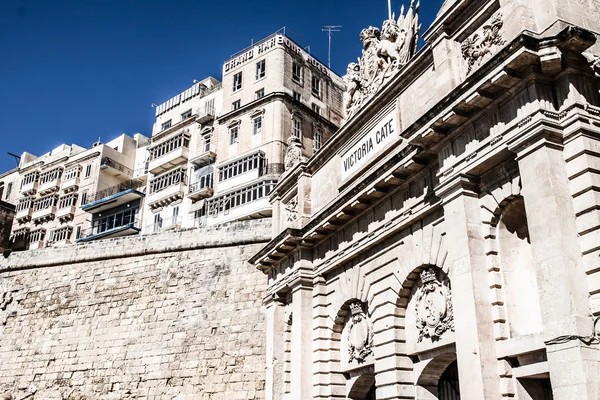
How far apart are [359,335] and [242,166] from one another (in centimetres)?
2363

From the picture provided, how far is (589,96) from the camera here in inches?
378

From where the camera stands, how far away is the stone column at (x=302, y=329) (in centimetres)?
1542

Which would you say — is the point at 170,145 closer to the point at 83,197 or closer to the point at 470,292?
the point at 83,197

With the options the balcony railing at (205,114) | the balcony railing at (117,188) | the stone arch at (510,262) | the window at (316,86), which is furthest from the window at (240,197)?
the stone arch at (510,262)

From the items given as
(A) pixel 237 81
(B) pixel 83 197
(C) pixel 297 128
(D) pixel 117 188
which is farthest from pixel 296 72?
(B) pixel 83 197

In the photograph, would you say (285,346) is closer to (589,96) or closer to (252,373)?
(252,373)

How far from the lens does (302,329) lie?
52.3 feet

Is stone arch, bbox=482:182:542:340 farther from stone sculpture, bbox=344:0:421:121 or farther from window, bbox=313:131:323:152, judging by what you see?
window, bbox=313:131:323:152

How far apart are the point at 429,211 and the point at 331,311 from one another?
4850mm

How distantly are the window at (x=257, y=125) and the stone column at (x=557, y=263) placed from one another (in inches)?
1147

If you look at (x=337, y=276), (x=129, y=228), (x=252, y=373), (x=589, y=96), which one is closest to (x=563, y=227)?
(x=589, y=96)

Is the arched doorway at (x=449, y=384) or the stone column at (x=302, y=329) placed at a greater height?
the stone column at (x=302, y=329)

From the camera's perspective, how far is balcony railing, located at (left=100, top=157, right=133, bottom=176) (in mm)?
48844

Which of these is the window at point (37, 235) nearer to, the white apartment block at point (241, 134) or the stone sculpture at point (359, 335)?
the white apartment block at point (241, 134)
